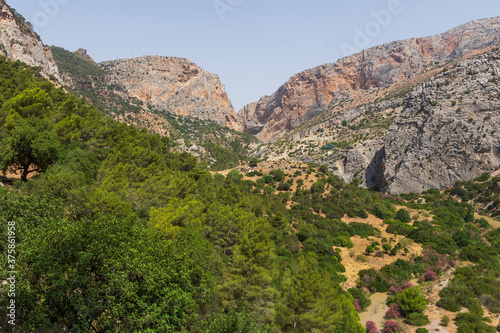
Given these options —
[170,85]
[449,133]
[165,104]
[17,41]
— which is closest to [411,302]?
[449,133]

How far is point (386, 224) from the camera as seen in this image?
52125 millimetres

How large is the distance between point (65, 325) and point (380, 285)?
3517 centimetres

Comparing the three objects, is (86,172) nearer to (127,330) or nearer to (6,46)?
(127,330)

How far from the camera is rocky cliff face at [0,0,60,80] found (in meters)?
66.2

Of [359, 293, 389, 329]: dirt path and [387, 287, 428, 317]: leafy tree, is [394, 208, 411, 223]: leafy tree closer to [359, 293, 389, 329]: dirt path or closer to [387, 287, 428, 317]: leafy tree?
[359, 293, 389, 329]: dirt path

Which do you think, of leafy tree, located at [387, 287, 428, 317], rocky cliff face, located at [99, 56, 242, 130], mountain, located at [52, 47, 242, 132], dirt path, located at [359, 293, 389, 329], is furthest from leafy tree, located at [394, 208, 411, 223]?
rocky cliff face, located at [99, 56, 242, 130]

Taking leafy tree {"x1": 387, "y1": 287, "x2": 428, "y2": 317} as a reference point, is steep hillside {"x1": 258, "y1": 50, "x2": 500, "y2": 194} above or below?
above

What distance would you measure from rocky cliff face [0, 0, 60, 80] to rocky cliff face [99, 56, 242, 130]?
64.0m

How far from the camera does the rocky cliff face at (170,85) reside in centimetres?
15538

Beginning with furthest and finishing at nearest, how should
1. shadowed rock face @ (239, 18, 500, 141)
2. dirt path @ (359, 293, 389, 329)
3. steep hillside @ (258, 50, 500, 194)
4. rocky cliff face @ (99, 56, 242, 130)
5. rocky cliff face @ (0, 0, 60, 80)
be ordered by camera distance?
rocky cliff face @ (99, 56, 242, 130) < shadowed rock face @ (239, 18, 500, 141) < steep hillside @ (258, 50, 500, 194) < rocky cliff face @ (0, 0, 60, 80) < dirt path @ (359, 293, 389, 329)

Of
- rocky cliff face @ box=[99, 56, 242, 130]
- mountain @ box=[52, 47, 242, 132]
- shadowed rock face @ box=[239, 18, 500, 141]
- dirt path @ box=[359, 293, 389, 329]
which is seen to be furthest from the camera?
rocky cliff face @ box=[99, 56, 242, 130]

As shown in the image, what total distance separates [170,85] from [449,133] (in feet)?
491

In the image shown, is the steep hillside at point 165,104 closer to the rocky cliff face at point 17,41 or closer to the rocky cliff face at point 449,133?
the rocky cliff face at point 17,41

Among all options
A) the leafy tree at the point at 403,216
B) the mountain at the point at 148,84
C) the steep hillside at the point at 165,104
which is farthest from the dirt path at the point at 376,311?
the mountain at the point at 148,84
